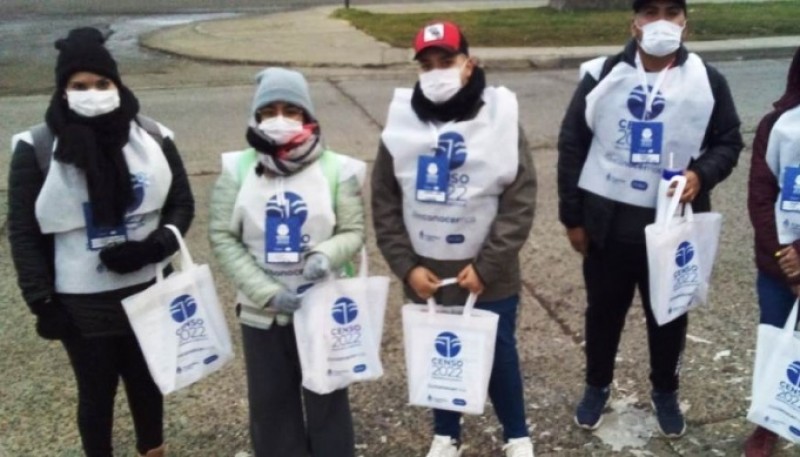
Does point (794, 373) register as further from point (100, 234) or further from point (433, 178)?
point (100, 234)

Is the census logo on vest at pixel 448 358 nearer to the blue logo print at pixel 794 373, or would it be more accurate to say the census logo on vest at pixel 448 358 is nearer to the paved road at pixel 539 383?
the paved road at pixel 539 383

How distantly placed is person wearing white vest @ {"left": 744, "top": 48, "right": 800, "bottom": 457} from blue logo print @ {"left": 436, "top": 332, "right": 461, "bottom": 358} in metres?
1.12

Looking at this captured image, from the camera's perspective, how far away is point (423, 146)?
304 centimetres

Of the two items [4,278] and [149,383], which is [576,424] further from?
[4,278]

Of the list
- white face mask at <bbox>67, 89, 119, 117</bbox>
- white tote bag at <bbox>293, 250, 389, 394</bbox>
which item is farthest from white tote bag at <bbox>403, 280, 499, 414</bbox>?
white face mask at <bbox>67, 89, 119, 117</bbox>

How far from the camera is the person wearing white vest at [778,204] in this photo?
3043mm

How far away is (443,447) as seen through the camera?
3461 mm

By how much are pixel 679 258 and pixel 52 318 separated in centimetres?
216

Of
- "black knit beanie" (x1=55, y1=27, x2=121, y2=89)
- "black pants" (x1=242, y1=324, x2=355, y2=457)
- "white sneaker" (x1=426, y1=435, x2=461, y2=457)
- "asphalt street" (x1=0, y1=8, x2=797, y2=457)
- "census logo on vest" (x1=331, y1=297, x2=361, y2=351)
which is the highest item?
"black knit beanie" (x1=55, y1=27, x2=121, y2=89)

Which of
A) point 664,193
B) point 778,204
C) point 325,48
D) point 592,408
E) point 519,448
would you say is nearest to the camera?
point 778,204

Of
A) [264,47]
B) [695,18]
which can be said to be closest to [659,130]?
[264,47]

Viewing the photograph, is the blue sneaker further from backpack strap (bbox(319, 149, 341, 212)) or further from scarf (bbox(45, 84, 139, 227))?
scarf (bbox(45, 84, 139, 227))

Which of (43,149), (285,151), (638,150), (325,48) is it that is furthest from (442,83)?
(325,48)

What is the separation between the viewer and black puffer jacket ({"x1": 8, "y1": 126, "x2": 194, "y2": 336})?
2916 millimetres
